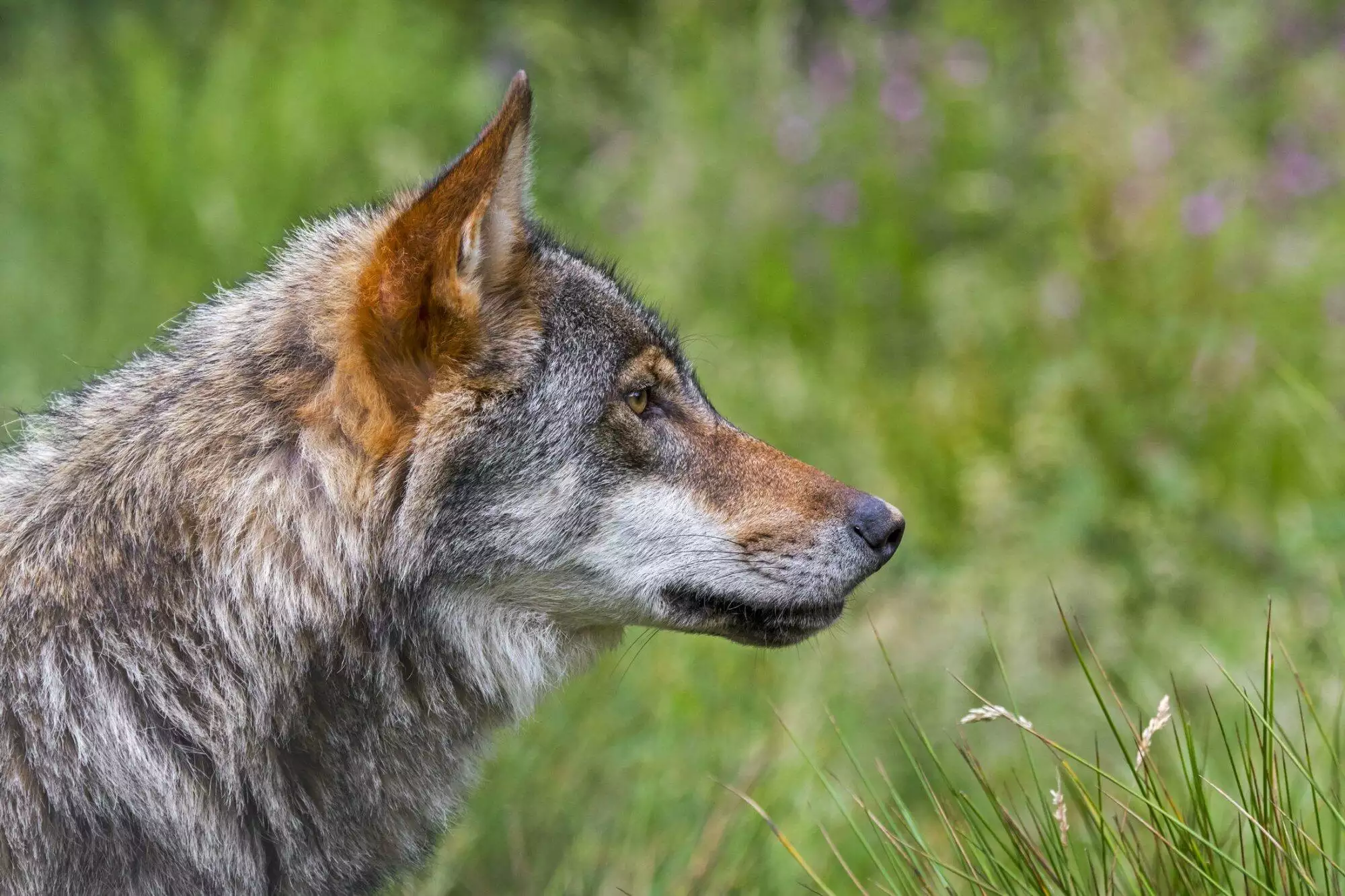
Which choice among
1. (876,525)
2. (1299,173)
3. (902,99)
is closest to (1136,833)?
(876,525)

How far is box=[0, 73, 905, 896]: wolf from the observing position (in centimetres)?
245

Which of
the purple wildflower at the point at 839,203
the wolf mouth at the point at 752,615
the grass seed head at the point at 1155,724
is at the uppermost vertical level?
the purple wildflower at the point at 839,203

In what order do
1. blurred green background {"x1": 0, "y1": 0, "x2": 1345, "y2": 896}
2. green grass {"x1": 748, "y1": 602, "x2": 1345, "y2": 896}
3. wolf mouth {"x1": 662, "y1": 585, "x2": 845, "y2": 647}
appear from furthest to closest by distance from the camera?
1. blurred green background {"x1": 0, "y1": 0, "x2": 1345, "y2": 896}
2. wolf mouth {"x1": 662, "y1": 585, "x2": 845, "y2": 647}
3. green grass {"x1": 748, "y1": 602, "x2": 1345, "y2": 896}

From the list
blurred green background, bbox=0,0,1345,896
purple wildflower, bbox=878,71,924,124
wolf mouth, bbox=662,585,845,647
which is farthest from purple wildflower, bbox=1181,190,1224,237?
wolf mouth, bbox=662,585,845,647

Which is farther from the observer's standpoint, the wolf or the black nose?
the black nose

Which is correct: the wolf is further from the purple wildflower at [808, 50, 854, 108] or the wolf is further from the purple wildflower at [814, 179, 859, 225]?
the purple wildflower at [808, 50, 854, 108]

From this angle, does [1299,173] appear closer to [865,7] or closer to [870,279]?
[870,279]

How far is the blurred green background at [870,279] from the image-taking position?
14.4ft

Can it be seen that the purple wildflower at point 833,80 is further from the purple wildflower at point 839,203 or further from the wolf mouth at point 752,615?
the wolf mouth at point 752,615

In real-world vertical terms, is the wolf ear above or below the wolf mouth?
above

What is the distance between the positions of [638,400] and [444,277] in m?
0.60

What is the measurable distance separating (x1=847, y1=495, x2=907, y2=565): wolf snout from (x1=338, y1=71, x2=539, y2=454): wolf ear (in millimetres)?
869

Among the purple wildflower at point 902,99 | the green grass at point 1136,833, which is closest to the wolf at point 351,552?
the green grass at point 1136,833

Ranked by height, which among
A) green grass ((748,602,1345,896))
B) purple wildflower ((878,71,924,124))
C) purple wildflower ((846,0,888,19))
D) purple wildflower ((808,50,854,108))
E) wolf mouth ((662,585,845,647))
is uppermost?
purple wildflower ((846,0,888,19))
